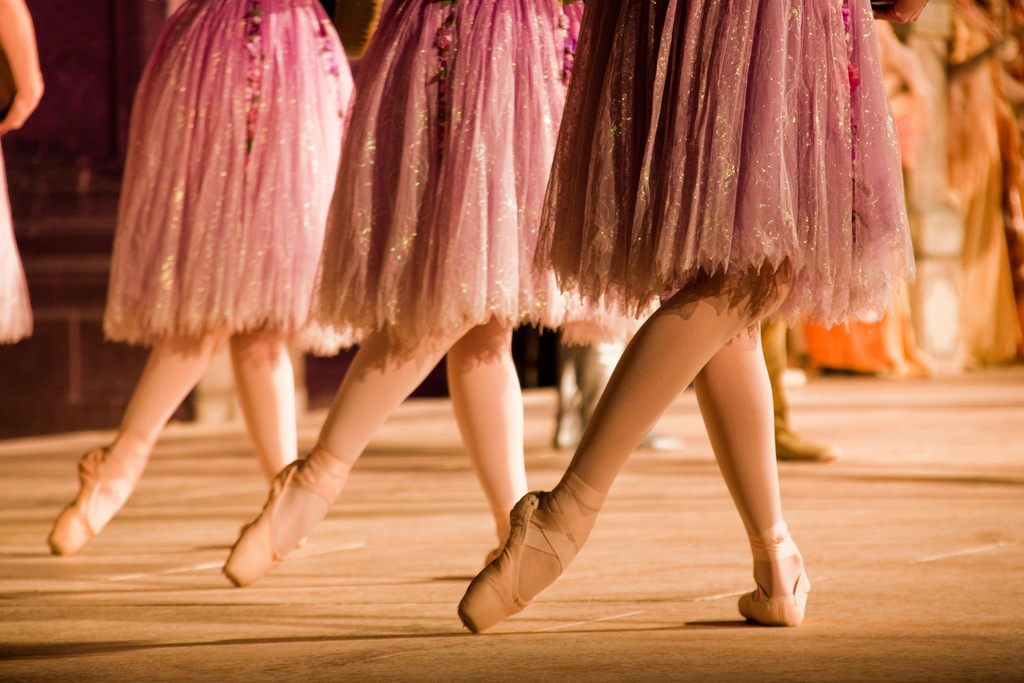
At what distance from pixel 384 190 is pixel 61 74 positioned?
3892 millimetres

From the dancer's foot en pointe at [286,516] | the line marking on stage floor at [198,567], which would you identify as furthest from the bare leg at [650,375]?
the line marking on stage floor at [198,567]

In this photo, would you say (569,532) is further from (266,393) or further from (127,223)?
(127,223)

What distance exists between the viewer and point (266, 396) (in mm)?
2475

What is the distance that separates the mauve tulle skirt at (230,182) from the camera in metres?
2.40

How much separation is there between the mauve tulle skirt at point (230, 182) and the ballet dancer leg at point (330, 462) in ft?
1.57

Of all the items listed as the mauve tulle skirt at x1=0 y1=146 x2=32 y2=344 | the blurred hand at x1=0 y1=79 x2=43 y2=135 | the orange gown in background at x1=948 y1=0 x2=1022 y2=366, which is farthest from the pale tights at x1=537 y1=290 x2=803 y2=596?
the orange gown in background at x1=948 y1=0 x2=1022 y2=366

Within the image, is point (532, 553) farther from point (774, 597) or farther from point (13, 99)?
point (13, 99)

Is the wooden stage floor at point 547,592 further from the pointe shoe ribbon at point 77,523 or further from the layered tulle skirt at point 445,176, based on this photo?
the layered tulle skirt at point 445,176

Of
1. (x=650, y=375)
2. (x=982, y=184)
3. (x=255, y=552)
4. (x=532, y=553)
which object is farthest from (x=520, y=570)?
(x=982, y=184)

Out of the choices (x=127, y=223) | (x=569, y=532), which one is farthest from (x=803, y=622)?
(x=127, y=223)

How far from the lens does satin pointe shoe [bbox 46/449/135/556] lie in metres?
2.38

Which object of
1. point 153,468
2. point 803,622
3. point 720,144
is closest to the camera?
point 720,144

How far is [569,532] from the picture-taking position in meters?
1.61

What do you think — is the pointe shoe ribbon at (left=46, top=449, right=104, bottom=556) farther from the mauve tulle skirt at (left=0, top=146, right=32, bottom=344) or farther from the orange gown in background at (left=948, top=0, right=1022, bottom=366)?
the orange gown in background at (left=948, top=0, right=1022, bottom=366)
